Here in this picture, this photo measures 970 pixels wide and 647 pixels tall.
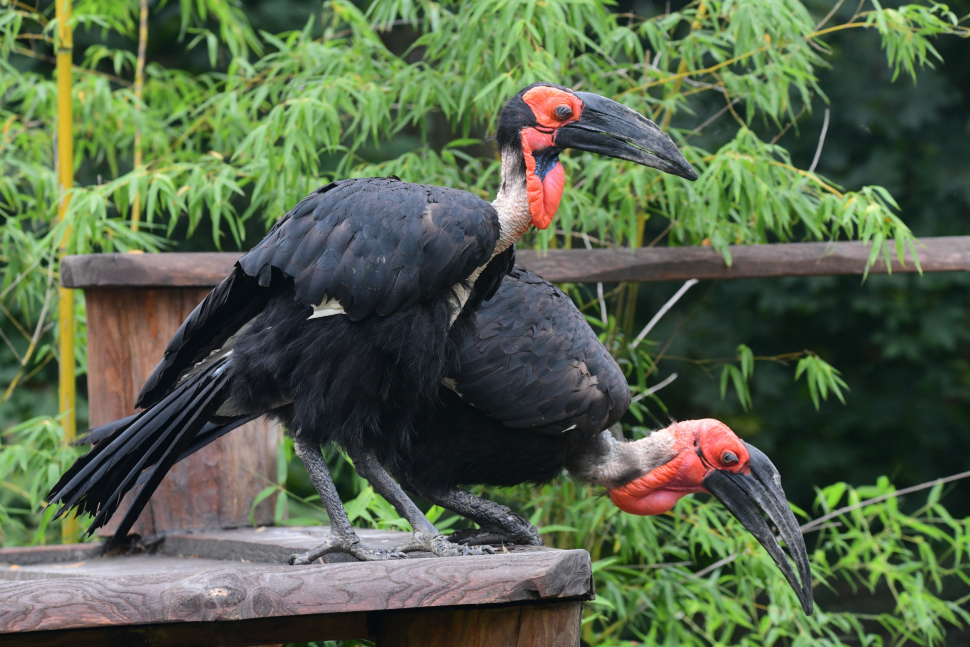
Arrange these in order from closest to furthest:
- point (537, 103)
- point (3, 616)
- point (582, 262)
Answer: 1. point (3, 616)
2. point (537, 103)
3. point (582, 262)

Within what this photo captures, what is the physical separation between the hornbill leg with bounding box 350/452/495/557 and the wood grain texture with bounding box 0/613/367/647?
27 cm

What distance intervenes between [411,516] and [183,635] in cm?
52

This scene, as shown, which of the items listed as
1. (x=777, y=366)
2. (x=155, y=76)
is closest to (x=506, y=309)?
(x=155, y=76)

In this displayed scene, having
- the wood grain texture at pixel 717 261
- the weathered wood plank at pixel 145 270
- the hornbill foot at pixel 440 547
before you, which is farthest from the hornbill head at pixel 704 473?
the weathered wood plank at pixel 145 270

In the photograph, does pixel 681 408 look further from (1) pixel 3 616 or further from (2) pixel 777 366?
(1) pixel 3 616

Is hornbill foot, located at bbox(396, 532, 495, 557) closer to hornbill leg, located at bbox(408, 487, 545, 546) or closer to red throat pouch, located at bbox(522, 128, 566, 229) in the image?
hornbill leg, located at bbox(408, 487, 545, 546)

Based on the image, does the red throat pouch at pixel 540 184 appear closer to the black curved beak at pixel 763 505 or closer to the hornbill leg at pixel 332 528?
the hornbill leg at pixel 332 528

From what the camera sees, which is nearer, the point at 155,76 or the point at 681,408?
the point at 155,76

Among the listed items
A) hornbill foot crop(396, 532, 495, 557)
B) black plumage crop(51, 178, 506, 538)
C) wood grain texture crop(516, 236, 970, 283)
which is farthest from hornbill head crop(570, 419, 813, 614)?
black plumage crop(51, 178, 506, 538)

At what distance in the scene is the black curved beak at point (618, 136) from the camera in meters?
2.03

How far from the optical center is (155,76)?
12.9ft

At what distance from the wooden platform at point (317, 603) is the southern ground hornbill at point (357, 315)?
0.24m

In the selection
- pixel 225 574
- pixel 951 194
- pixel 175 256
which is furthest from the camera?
pixel 951 194

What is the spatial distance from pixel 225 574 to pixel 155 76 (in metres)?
2.90
